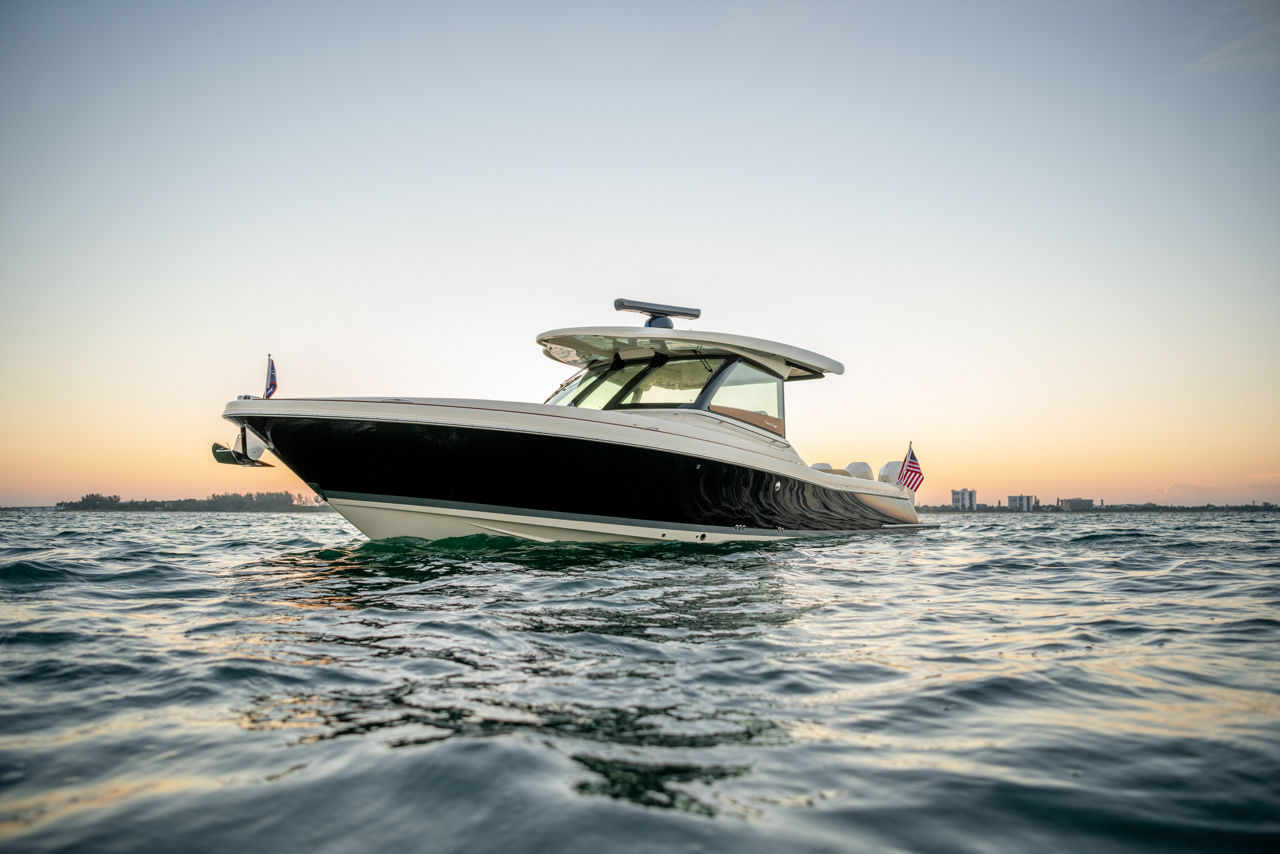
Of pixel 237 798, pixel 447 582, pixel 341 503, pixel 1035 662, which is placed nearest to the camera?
pixel 237 798

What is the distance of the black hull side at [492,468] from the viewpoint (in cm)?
683

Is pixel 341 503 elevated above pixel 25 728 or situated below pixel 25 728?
above

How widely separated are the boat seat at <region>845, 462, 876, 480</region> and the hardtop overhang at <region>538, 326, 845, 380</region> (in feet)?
7.82

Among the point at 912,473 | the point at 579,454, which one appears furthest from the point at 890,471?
the point at 579,454

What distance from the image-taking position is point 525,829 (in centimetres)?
156

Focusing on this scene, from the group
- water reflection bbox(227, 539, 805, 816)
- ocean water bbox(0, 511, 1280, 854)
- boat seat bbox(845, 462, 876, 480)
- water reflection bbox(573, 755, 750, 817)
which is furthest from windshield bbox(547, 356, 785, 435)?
water reflection bbox(573, 755, 750, 817)

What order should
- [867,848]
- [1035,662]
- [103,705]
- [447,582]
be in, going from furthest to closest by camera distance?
[447,582] → [1035,662] → [103,705] → [867,848]

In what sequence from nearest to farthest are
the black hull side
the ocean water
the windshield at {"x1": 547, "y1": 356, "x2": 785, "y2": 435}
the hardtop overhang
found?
the ocean water
the black hull side
the hardtop overhang
the windshield at {"x1": 547, "y1": 356, "x2": 785, "y2": 435}

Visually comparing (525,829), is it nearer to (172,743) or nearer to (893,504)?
(172,743)

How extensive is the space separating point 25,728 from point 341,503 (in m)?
5.37

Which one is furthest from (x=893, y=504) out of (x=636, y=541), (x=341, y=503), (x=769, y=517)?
(x=341, y=503)

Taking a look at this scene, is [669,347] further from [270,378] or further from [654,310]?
[270,378]

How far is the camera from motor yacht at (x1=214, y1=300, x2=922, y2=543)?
269 inches

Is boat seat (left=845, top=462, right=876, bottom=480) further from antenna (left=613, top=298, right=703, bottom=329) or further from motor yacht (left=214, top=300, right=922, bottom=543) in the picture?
antenna (left=613, top=298, right=703, bottom=329)
